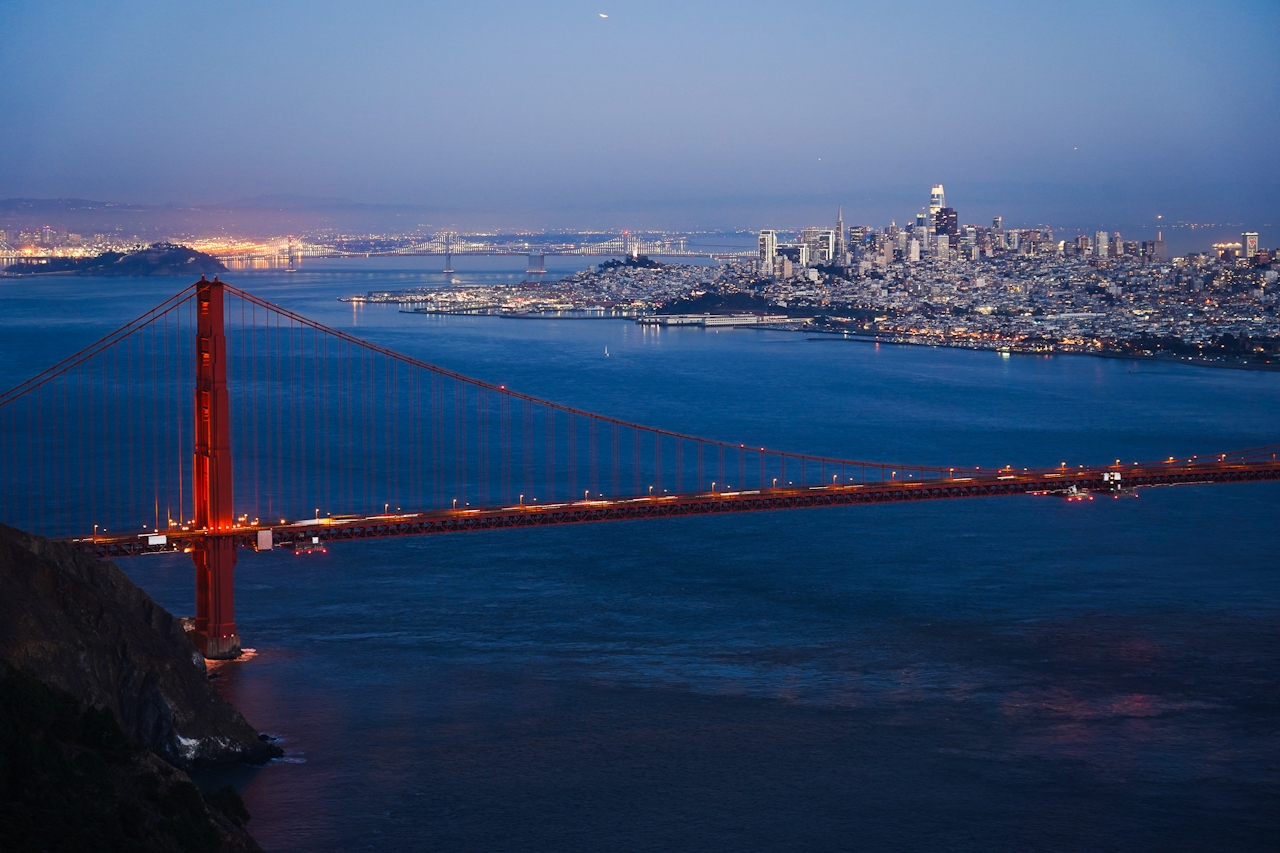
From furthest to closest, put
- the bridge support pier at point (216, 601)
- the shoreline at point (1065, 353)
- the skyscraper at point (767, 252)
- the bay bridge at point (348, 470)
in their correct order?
→ 1. the skyscraper at point (767, 252)
2. the shoreline at point (1065, 353)
3. the bay bridge at point (348, 470)
4. the bridge support pier at point (216, 601)

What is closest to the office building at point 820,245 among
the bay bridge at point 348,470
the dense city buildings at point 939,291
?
the dense city buildings at point 939,291

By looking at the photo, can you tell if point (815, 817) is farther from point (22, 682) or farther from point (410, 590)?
point (410, 590)

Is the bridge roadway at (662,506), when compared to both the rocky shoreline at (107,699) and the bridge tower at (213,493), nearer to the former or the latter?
the bridge tower at (213,493)

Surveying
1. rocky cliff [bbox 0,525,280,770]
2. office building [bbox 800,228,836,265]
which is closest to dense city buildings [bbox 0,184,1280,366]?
office building [bbox 800,228,836,265]

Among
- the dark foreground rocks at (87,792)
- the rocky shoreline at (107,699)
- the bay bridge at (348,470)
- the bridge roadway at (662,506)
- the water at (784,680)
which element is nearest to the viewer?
the dark foreground rocks at (87,792)

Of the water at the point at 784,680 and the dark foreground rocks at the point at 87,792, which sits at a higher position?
the dark foreground rocks at the point at 87,792

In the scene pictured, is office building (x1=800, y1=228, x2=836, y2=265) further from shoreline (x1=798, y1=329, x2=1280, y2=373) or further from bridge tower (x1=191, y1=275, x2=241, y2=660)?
bridge tower (x1=191, y1=275, x2=241, y2=660)
